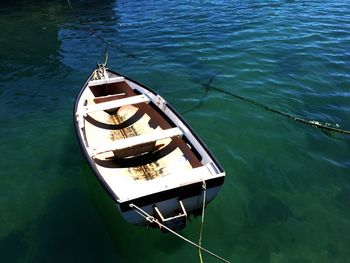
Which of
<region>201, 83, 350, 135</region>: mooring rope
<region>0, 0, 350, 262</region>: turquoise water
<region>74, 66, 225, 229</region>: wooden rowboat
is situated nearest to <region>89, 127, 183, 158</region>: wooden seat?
<region>74, 66, 225, 229</region>: wooden rowboat

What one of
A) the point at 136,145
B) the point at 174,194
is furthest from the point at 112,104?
the point at 174,194

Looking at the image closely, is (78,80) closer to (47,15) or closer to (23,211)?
(23,211)

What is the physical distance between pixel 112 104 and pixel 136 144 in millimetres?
2331

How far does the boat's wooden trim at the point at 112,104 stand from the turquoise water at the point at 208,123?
1412mm

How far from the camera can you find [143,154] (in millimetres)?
9664

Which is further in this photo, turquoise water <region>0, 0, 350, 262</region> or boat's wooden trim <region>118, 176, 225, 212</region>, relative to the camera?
turquoise water <region>0, 0, 350, 262</region>

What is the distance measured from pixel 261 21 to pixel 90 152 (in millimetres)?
15090

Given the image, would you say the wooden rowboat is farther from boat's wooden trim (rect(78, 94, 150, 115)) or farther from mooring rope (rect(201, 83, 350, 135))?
mooring rope (rect(201, 83, 350, 135))

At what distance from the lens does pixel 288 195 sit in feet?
30.4

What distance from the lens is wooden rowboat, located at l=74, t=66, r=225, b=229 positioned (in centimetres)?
705

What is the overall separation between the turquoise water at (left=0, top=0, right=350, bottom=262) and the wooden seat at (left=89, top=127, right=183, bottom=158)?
1.34 meters

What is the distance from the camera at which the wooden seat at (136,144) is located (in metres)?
8.69

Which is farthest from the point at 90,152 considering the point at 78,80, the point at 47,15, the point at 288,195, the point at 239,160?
the point at 47,15

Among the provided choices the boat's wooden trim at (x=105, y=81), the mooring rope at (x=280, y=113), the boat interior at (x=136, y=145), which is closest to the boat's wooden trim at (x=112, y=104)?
the boat interior at (x=136, y=145)
